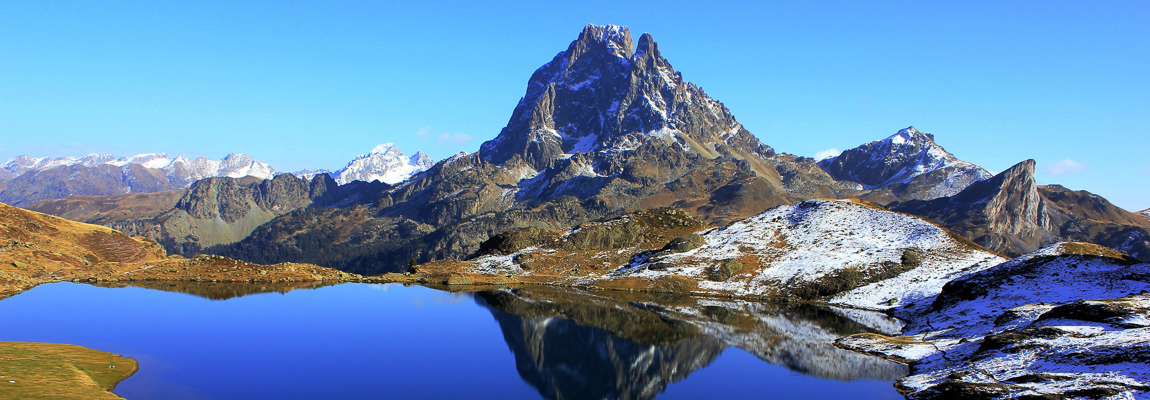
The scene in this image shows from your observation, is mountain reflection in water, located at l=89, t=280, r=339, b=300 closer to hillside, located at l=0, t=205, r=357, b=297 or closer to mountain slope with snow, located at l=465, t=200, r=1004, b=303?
hillside, located at l=0, t=205, r=357, b=297

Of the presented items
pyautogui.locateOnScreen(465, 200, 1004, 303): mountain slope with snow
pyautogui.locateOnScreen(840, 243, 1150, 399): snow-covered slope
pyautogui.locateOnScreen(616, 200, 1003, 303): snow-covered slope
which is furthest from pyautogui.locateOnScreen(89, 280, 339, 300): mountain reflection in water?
pyautogui.locateOnScreen(840, 243, 1150, 399): snow-covered slope

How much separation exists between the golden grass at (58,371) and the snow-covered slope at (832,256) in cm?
8475

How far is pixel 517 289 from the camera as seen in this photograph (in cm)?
11606

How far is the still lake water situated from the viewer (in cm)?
5094

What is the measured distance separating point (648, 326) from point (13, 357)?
59645mm

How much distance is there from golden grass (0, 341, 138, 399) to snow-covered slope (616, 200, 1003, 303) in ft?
278

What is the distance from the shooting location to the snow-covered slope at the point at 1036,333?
150 feet

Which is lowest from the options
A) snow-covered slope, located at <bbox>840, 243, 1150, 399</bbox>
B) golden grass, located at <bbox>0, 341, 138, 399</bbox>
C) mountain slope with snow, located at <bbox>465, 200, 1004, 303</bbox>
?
golden grass, located at <bbox>0, 341, 138, 399</bbox>

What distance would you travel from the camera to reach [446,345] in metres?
67.0

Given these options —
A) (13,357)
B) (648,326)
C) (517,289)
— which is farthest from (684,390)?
(517,289)

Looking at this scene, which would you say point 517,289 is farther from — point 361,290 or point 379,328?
point 379,328

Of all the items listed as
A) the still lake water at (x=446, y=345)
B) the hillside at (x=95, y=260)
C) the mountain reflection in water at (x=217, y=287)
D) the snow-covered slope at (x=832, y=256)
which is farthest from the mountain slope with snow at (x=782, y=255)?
the hillside at (x=95, y=260)

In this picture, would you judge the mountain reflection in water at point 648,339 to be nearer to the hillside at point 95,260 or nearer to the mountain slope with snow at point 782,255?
the mountain slope with snow at point 782,255

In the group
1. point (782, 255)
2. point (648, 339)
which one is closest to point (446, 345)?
point (648, 339)
